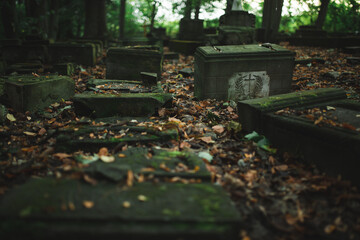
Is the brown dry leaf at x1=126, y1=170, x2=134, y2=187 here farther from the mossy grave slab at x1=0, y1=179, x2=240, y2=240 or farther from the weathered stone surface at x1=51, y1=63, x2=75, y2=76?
the weathered stone surface at x1=51, y1=63, x2=75, y2=76

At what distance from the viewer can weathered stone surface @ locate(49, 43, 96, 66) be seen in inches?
337

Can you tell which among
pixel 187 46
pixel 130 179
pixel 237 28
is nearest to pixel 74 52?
pixel 187 46

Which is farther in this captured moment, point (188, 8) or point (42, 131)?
point (188, 8)

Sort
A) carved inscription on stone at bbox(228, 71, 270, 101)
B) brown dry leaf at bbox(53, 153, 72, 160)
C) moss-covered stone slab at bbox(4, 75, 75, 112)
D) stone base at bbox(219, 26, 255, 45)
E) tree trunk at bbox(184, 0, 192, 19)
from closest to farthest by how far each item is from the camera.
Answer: brown dry leaf at bbox(53, 153, 72, 160) → moss-covered stone slab at bbox(4, 75, 75, 112) → carved inscription on stone at bbox(228, 71, 270, 101) → stone base at bbox(219, 26, 255, 45) → tree trunk at bbox(184, 0, 192, 19)

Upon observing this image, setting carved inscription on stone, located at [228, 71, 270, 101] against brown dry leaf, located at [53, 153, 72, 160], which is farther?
carved inscription on stone, located at [228, 71, 270, 101]

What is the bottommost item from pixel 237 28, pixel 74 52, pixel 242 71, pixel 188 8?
pixel 242 71

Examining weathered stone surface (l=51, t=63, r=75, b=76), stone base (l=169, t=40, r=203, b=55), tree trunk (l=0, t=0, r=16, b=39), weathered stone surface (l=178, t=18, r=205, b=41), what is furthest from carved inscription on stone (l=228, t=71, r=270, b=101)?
tree trunk (l=0, t=0, r=16, b=39)

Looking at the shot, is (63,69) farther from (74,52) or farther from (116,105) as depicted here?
(116,105)

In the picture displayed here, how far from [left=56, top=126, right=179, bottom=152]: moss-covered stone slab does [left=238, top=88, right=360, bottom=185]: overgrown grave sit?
1.20 m

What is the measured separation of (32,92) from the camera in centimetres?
430

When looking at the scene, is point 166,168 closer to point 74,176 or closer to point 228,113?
point 74,176

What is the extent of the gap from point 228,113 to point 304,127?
1.90 meters

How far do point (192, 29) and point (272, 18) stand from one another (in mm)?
3971

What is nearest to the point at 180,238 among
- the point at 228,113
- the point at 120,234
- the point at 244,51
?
the point at 120,234
